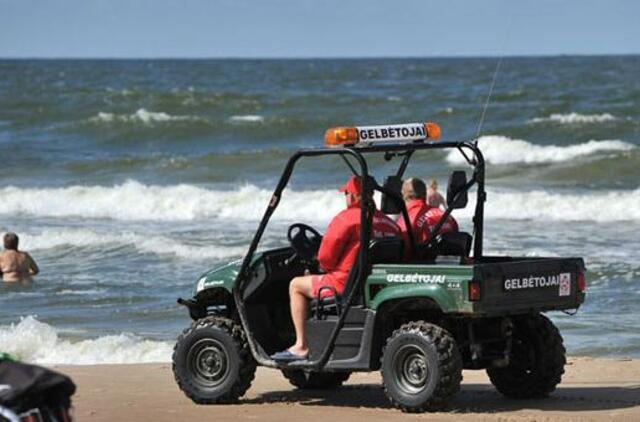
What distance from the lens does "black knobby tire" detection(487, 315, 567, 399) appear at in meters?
9.51

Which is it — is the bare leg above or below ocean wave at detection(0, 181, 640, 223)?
below

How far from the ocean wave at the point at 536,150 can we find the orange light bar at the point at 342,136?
2374cm

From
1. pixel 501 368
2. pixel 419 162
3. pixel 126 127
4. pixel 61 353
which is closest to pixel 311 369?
pixel 501 368

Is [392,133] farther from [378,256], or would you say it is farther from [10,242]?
[10,242]

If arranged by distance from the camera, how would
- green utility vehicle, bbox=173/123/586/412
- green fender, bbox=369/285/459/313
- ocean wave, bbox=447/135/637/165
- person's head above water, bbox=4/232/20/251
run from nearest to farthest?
green fender, bbox=369/285/459/313 < green utility vehicle, bbox=173/123/586/412 < person's head above water, bbox=4/232/20/251 < ocean wave, bbox=447/135/637/165

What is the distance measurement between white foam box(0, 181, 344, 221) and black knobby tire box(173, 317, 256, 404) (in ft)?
50.3

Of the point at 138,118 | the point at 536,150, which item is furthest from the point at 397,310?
the point at 138,118

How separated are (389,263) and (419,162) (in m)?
22.5

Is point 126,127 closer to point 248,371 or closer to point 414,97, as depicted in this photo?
point 414,97

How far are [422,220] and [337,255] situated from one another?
2.51ft

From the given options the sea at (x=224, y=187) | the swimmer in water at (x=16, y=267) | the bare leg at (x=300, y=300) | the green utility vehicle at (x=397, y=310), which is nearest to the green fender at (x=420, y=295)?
the green utility vehicle at (x=397, y=310)

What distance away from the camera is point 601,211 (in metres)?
24.6

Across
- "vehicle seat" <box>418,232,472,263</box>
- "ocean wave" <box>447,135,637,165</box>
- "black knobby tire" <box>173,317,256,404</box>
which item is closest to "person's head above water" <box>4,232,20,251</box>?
"black knobby tire" <box>173,317,256,404</box>

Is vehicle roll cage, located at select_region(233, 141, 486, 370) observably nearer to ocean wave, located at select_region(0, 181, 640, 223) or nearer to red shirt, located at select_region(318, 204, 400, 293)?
red shirt, located at select_region(318, 204, 400, 293)
